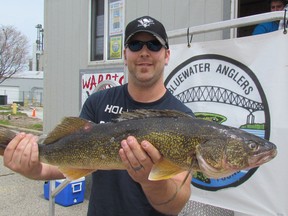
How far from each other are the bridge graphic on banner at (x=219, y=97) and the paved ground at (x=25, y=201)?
12.0ft

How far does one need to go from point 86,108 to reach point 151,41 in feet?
2.35

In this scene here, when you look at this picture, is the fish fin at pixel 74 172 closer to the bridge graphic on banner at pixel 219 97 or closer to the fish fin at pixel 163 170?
the fish fin at pixel 163 170

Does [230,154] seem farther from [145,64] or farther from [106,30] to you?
[106,30]

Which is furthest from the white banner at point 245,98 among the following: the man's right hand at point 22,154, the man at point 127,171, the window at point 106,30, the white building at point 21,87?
the white building at point 21,87

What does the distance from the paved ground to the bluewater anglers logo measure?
3.62m

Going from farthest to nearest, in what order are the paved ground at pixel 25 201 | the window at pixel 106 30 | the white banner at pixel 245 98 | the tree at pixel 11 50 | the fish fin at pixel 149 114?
the tree at pixel 11 50 → the window at pixel 106 30 → the paved ground at pixel 25 201 → the white banner at pixel 245 98 → the fish fin at pixel 149 114

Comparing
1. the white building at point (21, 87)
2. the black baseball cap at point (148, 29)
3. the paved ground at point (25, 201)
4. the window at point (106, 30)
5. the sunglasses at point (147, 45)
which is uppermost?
the window at point (106, 30)

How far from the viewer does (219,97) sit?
130 inches

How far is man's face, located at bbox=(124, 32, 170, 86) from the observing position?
8.23 ft


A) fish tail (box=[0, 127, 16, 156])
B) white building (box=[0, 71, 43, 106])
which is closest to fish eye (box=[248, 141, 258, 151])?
fish tail (box=[0, 127, 16, 156])

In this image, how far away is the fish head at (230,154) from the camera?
7.02 feet

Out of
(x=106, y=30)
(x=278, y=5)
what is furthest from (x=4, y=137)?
(x=106, y=30)

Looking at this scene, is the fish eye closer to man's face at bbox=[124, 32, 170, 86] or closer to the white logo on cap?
man's face at bbox=[124, 32, 170, 86]

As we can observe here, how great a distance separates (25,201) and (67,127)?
4.96 m
